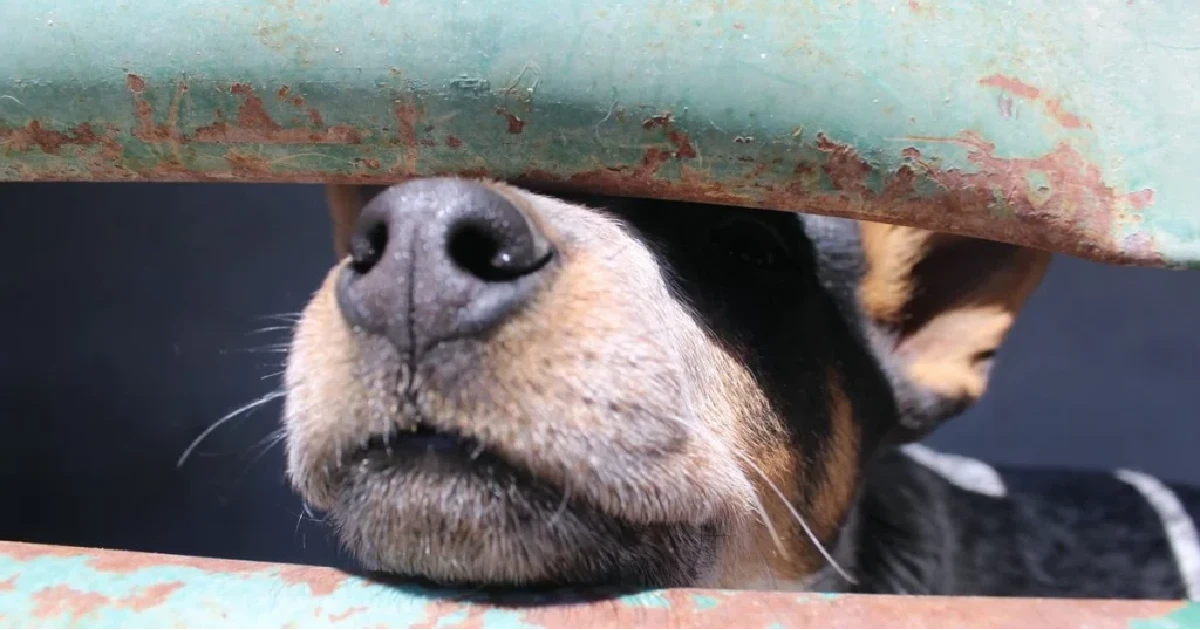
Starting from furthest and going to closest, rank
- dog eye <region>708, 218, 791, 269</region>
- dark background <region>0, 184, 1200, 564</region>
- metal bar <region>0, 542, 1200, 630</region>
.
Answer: dark background <region>0, 184, 1200, 564</region> → dog eye <region>708, 218, 791, 269</region> → metal bar <region>0, 542, 1200, 630</region>

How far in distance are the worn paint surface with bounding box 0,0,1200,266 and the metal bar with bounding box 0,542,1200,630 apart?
0.33m

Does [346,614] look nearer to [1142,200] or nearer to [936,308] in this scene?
[1142,200]

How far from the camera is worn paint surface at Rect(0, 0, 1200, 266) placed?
769 mm

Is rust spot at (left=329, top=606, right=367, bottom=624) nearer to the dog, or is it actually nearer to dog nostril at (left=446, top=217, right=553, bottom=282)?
the dog

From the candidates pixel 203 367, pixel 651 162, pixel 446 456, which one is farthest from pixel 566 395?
pixel 203 367

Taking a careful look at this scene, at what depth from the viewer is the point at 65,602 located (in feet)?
2.53

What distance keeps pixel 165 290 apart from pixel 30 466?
773 mm

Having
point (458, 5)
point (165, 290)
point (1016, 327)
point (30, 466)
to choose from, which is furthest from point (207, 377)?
point (1016, 327)

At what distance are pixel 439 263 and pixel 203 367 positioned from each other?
2.83 metres

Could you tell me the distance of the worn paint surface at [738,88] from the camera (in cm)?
77

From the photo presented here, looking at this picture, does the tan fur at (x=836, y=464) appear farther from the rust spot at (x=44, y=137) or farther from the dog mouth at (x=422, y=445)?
the rust spot at (x=44, y=137)

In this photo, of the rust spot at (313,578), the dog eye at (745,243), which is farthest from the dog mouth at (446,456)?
the dog eye at (745,243)

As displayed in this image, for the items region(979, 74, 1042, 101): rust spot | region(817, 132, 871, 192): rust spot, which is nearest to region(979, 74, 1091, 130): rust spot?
region(979, 74, 1042, 101): rust spot

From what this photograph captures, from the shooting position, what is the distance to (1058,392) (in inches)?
139
